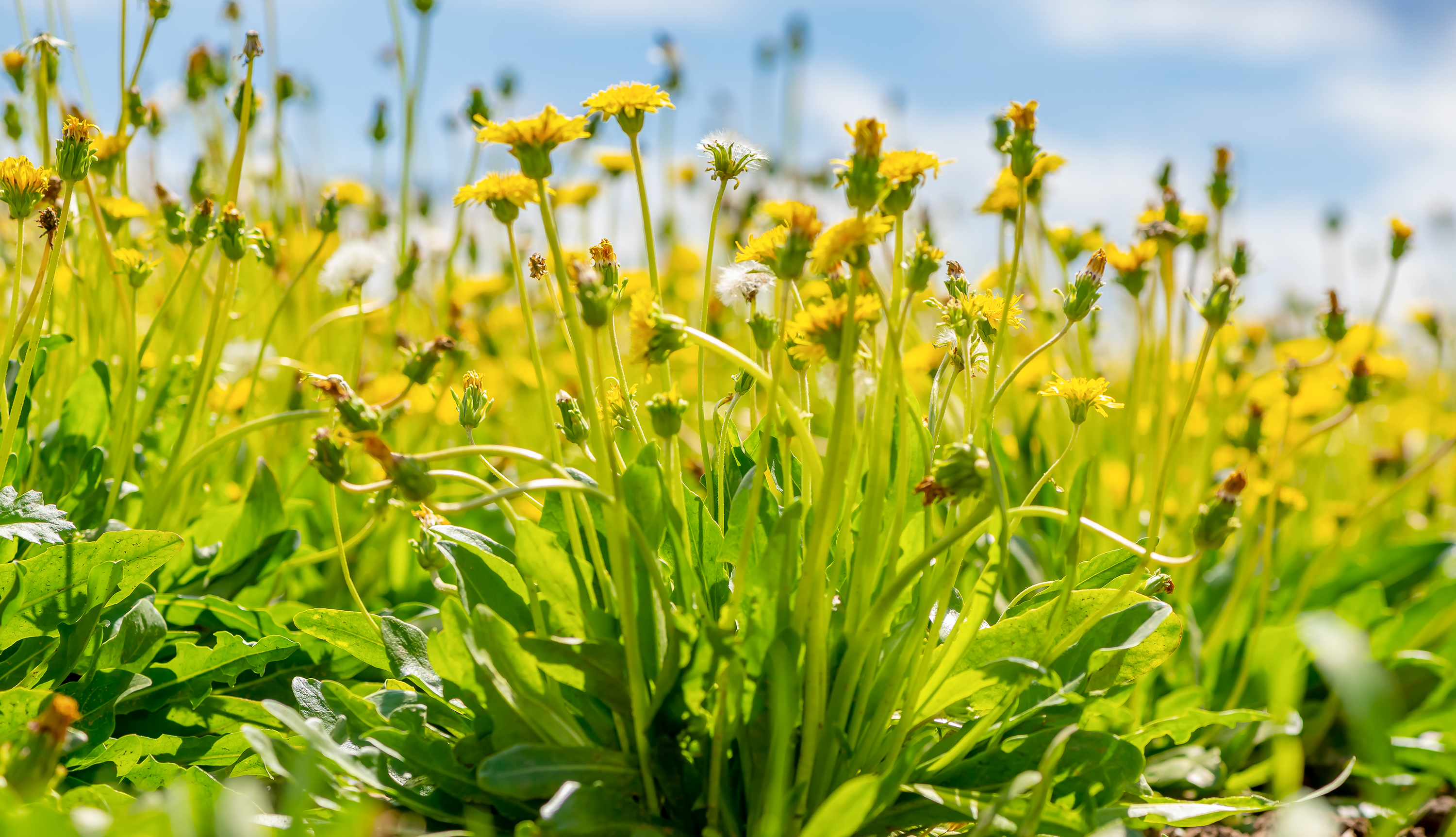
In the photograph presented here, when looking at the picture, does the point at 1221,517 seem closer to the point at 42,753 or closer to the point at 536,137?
the point at 536,137

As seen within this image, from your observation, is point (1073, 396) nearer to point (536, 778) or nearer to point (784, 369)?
point (784, 369)

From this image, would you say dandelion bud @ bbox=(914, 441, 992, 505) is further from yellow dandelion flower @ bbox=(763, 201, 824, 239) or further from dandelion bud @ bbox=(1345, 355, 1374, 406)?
dandelion bud @ bbox=(1345, 355, 1374, 406)

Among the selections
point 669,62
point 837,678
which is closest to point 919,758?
point 837,678

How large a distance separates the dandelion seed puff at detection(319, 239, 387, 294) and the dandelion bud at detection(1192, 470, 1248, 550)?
2.01m

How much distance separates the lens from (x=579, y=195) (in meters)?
3.17

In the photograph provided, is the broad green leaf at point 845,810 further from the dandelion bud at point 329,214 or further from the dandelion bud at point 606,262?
the dandelion bud at point 329,214

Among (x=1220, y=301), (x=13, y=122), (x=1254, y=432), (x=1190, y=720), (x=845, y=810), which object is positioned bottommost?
(x=1190, y=720)

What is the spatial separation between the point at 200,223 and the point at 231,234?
46 millimetres

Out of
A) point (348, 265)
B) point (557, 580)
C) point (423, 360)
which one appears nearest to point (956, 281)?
point (557, 580)

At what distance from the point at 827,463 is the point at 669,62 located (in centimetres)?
229

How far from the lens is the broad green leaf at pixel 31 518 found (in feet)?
4.32

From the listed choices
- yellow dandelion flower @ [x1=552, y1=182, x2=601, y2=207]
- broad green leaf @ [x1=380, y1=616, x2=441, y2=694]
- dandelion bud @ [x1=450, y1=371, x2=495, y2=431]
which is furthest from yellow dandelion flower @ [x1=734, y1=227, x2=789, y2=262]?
yellow dandelion flower @ [x1=552, y1=182, x2=601, y2=207]

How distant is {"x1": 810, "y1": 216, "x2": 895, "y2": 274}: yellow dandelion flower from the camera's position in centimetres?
101

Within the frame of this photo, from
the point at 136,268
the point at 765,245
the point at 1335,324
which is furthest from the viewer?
the point at 1335,324
